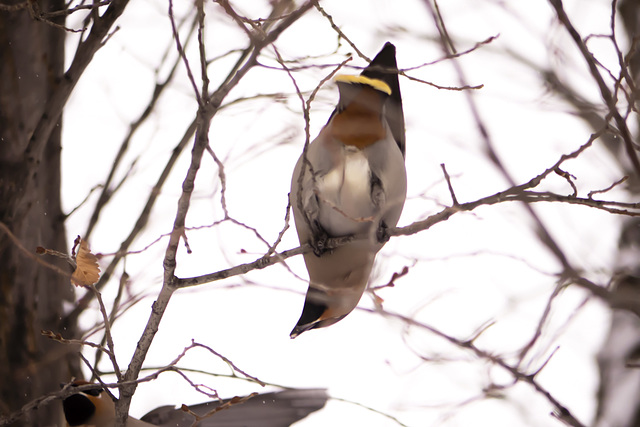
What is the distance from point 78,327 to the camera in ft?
8.46

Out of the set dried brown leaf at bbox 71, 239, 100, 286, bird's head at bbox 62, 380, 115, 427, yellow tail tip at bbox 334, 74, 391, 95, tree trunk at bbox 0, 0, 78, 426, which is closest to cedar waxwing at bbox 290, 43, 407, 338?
yellow tail tip at bbox 334, 74, 391, 95

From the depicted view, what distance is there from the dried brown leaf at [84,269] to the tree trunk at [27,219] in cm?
75

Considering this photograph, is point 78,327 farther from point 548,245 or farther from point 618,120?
point 618,120

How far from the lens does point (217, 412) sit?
2.66m

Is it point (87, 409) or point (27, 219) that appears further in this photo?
point (87, 409)

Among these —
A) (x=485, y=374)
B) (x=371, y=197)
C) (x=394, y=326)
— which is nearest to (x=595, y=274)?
(x=485, y=374)

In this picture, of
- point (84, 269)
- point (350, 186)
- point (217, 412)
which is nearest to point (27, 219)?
point (84, 269)

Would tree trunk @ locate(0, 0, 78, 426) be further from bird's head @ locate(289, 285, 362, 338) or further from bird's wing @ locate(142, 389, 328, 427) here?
bird's head @ locate(289, 285, 362, 338)

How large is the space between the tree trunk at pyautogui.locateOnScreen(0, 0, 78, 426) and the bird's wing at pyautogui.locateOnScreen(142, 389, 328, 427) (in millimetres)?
484

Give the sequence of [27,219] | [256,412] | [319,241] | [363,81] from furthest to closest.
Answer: [256,412] < [27,219] < [319,241] < [363,81]

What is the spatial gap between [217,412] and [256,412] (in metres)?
0.24

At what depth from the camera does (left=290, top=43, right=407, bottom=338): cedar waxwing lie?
204 centimetres

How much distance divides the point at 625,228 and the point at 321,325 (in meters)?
1.09

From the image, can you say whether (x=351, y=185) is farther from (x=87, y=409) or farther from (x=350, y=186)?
(x=87, y=409)
